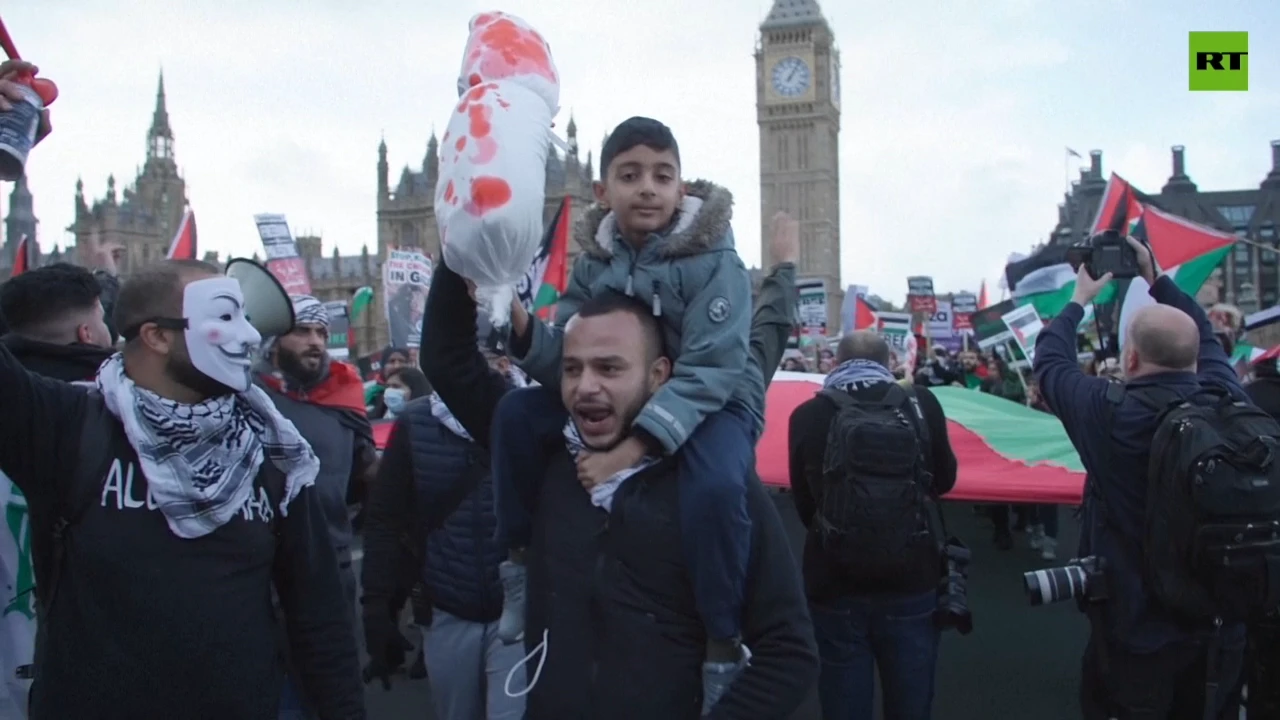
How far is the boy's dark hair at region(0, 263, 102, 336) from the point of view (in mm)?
3203

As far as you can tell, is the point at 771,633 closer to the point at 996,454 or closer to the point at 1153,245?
the point at 996,454

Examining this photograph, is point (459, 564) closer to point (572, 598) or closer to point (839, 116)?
point (572, 598)

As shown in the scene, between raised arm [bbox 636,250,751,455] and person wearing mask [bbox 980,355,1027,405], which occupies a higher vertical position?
raised arm [bbox 636,250,751,455]

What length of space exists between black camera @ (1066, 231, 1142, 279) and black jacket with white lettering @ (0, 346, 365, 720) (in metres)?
3.24

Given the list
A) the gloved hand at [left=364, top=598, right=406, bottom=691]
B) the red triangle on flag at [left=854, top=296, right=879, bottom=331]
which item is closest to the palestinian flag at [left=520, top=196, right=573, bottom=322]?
the gloved hand at [left=364, top=598, right=406, bottom=691]

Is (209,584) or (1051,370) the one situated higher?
(1051,370)

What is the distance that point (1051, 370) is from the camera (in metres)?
3.98

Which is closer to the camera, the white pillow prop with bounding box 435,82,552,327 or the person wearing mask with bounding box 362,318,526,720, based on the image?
the white pillow prop with bounding box 435,82,552,327

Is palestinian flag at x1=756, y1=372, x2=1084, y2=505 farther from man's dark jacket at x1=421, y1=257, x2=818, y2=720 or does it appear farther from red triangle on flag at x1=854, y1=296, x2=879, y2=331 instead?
red triangle on flag at x1=854, y1=296, x2=879, y2=331

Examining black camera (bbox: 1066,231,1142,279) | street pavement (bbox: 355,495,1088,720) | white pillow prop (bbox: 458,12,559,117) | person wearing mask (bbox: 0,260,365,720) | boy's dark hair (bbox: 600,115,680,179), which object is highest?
white pillow prop (bbox: 458,12,559,117)

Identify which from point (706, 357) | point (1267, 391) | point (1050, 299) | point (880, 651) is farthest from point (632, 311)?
point (1050, 299)

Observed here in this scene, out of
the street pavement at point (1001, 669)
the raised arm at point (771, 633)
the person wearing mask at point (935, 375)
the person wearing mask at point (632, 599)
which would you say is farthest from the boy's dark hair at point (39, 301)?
the person wearing mask at point (935, 375)

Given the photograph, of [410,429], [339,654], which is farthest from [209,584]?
[410,429]

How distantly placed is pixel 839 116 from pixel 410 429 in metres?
82.9
